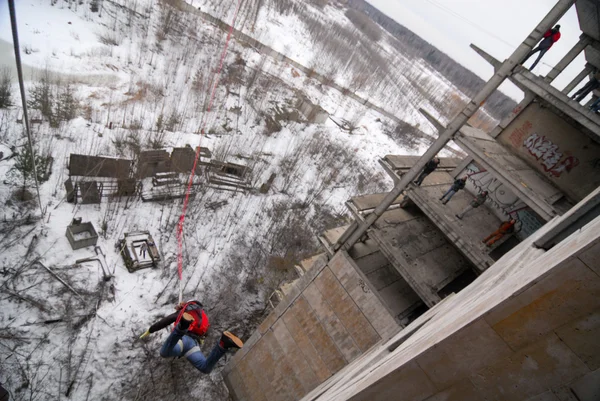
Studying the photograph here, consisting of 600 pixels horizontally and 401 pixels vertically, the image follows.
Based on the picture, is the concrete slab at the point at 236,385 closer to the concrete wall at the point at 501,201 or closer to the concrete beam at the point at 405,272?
the concrete beam at the point at 405,272

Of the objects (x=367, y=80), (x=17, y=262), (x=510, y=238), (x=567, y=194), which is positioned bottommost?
(x=17, y=262)

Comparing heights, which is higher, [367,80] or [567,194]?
[567,194]

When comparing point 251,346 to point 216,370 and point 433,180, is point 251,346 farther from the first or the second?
point 433,180

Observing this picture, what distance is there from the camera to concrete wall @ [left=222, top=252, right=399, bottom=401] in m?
5.18

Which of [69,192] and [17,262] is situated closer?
[17,262]

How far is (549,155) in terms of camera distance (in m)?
5.30

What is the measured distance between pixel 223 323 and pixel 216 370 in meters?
1.27

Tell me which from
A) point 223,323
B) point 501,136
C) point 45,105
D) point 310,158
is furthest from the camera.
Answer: point 310,158

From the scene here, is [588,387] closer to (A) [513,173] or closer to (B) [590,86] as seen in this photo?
(A) [513,173]

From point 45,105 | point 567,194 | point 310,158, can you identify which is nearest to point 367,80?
point 310,158

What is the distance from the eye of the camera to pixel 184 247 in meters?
10.6

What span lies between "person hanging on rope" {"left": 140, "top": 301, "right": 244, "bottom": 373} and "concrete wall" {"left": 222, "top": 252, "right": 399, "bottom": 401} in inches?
50.5

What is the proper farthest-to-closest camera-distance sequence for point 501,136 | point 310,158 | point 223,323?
1. point 310,158
2. point 223,323
3. point 501,136

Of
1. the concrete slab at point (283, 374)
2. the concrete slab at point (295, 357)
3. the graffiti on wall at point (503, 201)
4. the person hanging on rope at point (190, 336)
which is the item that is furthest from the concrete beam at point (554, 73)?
the concrete slab at point (283, 374)
